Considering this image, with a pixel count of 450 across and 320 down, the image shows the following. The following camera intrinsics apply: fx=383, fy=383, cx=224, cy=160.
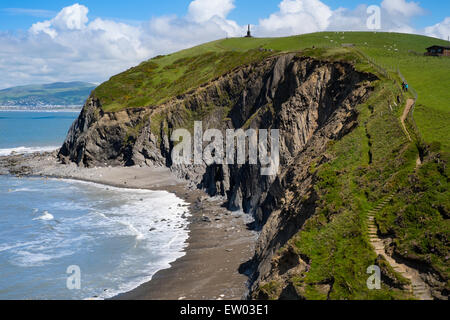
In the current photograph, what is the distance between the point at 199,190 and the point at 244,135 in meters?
14.0

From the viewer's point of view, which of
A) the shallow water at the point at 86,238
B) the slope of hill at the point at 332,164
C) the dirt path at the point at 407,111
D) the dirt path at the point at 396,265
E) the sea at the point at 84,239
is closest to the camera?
the dirt path at the point at 396,265

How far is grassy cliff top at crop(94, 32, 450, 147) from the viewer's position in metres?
41.6

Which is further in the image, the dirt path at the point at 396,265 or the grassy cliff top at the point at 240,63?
the grassy cliff top at the point at 240,63

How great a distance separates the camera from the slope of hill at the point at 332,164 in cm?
1711

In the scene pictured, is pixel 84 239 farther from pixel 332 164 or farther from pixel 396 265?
pixel 396 265

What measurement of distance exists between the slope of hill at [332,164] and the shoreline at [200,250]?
2051mm

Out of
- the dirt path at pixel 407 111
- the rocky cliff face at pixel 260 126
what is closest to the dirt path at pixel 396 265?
the rocky cliff face at pixel 260 126

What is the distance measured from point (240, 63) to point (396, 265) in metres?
58.1

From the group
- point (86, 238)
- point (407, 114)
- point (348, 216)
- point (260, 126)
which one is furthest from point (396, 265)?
point (260, 126)

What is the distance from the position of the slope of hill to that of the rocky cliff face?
0.16 metres

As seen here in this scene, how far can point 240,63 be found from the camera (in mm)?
69938

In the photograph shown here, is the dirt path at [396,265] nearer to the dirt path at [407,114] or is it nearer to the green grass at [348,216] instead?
the green grass at [348,216]

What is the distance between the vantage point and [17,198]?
56.2 m
